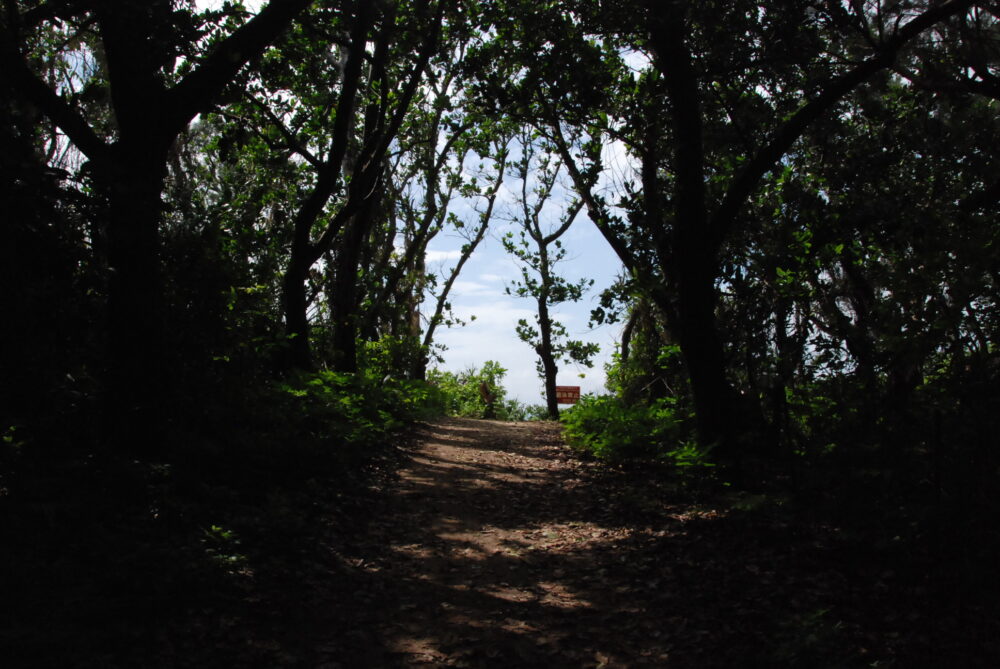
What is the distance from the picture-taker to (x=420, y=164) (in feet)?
68.0

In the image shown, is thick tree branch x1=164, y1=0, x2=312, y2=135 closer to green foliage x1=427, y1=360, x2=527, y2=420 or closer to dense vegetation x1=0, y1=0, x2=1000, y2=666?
dense vegetation x1=0, y1=0, x2=1000, y2=666

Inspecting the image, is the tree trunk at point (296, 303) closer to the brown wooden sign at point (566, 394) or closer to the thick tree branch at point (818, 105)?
the thick tree branch at point (818, 105)

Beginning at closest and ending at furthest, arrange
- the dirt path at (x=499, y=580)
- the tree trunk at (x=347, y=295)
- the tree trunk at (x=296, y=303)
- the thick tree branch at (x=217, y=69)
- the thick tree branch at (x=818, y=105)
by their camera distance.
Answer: the dirt path at (x=499, y=580), the thick tree branch at (x=217, y=69), the thick tree branch at (x=818, y=105), the tree trunk at (x=296, y=303), the tree trunk at (x=347, y=295)

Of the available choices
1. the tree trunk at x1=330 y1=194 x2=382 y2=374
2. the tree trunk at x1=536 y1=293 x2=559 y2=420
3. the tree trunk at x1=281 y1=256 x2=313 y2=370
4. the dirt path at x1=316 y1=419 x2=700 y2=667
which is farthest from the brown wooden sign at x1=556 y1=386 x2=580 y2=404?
the dirt path at x1=316 y1=419 x2=700 y2=667

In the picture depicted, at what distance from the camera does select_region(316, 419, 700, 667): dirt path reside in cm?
435

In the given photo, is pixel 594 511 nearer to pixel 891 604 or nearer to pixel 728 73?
pixel 891 604

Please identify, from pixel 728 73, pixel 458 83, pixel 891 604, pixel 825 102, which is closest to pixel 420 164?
pixel 458 83

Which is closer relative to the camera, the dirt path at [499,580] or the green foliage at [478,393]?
the dirt path at [499,580]

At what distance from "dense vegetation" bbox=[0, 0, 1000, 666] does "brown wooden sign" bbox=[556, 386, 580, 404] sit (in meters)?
11.4

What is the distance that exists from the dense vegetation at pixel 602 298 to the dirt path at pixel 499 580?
899 millimetres

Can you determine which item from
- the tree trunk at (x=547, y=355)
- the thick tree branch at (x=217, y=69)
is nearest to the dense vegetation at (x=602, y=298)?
the thick tree branch at (x=217, y=69)

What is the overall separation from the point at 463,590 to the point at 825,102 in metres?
5.97

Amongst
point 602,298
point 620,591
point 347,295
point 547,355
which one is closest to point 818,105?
point 602,298

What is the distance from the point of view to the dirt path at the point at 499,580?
4.35 metres
